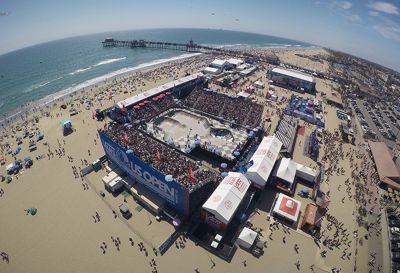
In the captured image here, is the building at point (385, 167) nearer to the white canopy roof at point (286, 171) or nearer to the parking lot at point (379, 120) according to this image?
the parking lot at point (379, 120)

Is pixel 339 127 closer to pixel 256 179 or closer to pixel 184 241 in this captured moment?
pixel 256 179

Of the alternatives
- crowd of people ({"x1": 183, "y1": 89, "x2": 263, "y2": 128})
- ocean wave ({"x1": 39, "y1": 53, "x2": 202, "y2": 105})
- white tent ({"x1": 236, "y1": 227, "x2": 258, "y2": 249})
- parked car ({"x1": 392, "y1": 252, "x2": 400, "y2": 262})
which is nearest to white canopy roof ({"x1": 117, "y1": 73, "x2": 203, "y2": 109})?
crowd of people ({"x1": 183, "y1": 89, "x2": 263, "y2": 128})

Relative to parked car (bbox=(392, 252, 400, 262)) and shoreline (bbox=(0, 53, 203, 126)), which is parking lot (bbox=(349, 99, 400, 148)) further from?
A: shoreline (bbox=(0, 53, 203, 126))

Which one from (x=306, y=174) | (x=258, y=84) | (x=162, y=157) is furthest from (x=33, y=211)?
(x=258, y=84)

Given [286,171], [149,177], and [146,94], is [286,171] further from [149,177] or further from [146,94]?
[146,94]

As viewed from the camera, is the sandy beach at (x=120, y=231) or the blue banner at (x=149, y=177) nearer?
the sandy beach at (x=120, y=231)

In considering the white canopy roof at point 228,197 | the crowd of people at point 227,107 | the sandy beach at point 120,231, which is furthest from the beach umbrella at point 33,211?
the crowd of people at point 227,107
